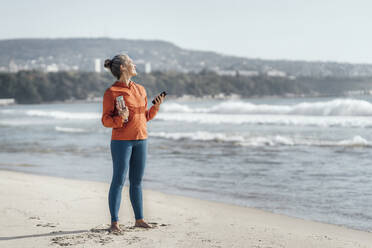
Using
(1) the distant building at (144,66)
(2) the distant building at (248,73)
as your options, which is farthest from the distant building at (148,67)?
(2) the distant building at (248,73)

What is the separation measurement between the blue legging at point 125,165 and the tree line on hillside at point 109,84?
87.9 m

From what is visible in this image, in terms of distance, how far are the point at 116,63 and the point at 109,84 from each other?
96247 mm

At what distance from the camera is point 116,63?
14.8ft

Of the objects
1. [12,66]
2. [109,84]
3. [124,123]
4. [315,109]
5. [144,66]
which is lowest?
[315,109]

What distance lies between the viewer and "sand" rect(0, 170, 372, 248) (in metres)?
4.21

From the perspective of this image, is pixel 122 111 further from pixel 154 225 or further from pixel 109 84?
pixel 109 84

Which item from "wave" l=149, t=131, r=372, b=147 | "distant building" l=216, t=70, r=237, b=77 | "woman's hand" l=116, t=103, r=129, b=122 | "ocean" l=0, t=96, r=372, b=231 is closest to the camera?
"woman's hand" l=116, t=103, r=129, b=122

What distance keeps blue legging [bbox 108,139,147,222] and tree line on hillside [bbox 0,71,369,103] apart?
288 ft

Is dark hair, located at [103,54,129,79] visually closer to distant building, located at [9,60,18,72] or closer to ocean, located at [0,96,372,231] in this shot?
ocean, located at [0,96,372,231]

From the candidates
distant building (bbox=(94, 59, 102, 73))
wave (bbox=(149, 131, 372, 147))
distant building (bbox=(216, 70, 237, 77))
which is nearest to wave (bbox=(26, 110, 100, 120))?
wave (bbox=(149, 131, 372, 147))

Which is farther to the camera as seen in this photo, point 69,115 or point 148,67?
point 148,67

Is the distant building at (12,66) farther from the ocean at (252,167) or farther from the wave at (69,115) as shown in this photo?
the ocean at (252,167)

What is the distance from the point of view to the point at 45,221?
4.87m

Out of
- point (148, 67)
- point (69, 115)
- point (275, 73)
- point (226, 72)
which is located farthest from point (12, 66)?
point (69, 115)
